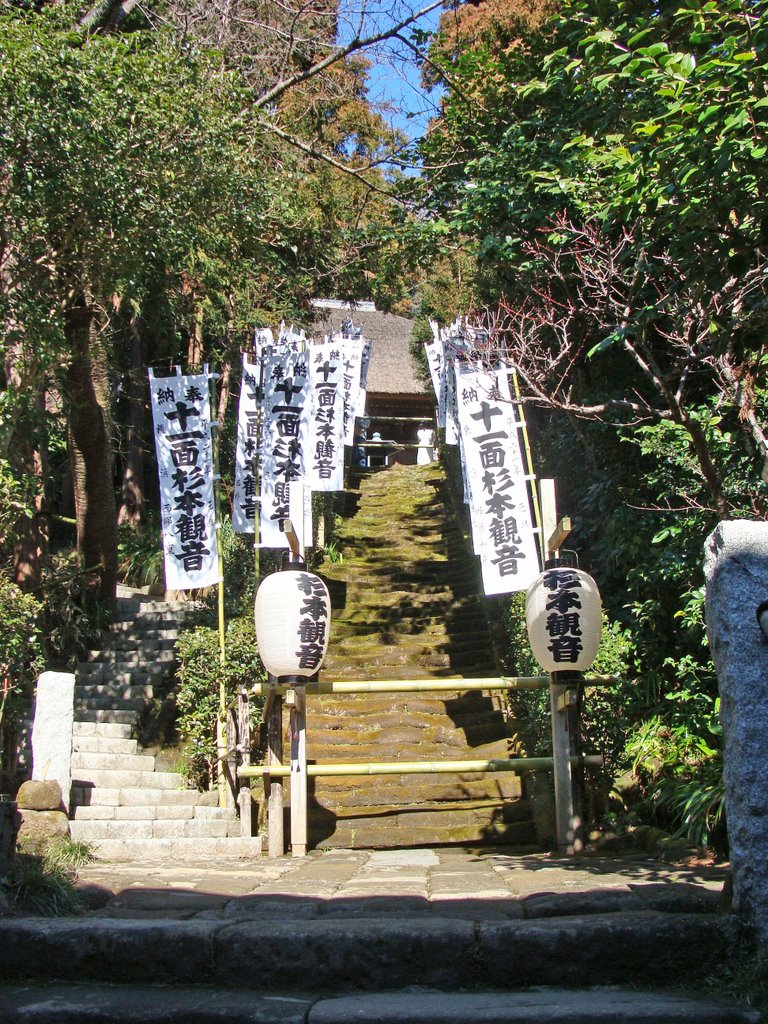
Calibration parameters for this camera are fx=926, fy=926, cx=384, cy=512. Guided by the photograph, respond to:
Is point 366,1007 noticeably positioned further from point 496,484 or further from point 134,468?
point 134,468

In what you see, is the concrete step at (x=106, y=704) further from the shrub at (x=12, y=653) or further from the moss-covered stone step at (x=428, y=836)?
the moss-covered stone step at (x=428, y=836)

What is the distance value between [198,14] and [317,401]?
16.9ft

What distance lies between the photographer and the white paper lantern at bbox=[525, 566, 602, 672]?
288 inches

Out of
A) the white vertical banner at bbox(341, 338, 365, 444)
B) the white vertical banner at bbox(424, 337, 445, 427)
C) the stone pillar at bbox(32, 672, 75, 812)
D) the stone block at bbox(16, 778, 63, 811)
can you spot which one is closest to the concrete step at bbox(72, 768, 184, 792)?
the stone pillar at bbox(32, 672, 75, 812)

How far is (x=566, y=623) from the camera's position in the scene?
7320 millimetres

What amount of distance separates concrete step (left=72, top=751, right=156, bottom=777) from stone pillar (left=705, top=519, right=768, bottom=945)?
7061 millimetres

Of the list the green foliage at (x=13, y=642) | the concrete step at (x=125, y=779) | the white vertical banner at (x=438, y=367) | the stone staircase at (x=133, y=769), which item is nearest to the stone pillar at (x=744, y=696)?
the stone staircase at (x=133, y=769)

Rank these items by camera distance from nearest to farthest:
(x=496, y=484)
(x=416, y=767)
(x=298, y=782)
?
(x=298, y=782) → (x=416, y=767) → (x=496, y=484)

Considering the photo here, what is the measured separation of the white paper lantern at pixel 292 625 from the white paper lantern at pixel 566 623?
176 cm

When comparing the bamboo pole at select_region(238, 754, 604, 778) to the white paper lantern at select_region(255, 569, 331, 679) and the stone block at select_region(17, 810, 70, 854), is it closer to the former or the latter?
the white paper lantern at select_region(255, 569, 331, 679)

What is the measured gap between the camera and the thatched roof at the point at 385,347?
92.7 feet

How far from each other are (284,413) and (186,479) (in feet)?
6.06

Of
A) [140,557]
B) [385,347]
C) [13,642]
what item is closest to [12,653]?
[13,642]

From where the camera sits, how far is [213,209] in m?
9.80
